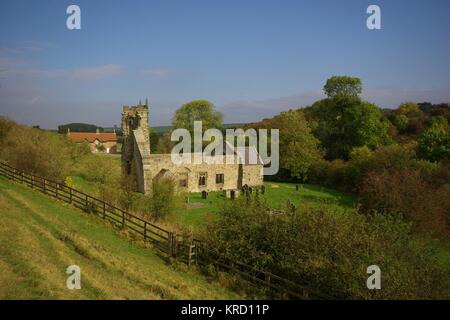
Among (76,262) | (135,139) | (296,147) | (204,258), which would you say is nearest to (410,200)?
(204,258)

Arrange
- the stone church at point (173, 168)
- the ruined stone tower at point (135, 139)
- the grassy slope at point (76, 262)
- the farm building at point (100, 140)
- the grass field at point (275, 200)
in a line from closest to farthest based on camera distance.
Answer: the grassy slope at point (76, 262) < the grass field at point (275, 200) < the stone church at point (173, 168) < the ruined stone tower at point (135, 139) < the farm building at point (100, 140)

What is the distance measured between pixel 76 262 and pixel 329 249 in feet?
30.3

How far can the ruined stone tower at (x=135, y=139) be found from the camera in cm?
3262

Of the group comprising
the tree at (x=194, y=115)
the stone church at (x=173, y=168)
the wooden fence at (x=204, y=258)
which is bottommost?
the wooden fence at (x=204, y=258)

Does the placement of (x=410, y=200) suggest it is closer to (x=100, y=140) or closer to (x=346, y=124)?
(x=346, y=124)

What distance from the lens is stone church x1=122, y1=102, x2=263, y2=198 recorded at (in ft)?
106

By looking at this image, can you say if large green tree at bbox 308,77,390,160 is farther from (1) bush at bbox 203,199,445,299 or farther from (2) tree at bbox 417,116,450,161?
(1) bush at bbox 203,199,445,299

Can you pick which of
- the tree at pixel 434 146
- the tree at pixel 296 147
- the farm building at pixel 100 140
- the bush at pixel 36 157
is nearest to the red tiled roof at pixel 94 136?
the farm building at pixel 100 140

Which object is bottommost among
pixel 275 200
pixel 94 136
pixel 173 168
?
pixel 275 200

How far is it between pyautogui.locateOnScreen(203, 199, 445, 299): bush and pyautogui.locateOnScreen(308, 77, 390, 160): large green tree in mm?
35165

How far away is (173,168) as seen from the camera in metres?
34.2

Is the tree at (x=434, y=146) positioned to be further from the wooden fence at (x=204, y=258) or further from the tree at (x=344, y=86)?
the wooden fence at (x=204, y=258)

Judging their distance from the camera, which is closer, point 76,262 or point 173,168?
point 76,262
